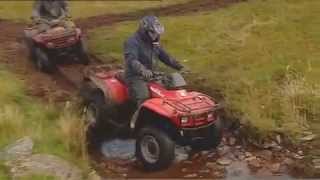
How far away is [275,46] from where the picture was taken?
13.1 m

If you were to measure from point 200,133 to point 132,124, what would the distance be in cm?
86

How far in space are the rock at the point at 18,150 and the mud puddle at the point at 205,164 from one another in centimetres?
104

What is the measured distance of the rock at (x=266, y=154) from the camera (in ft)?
31.5

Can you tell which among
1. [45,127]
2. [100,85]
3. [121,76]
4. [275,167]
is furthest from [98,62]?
[275,167]

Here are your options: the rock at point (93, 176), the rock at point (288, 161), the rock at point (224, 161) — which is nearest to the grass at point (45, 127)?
the rock at point (93, 176)

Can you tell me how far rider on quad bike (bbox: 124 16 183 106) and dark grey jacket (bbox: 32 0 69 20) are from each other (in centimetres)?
434

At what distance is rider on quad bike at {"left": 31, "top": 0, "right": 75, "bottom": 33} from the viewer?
13438 millimetres

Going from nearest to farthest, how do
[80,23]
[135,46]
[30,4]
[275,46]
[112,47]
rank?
[135,46]
[275,46]
[112,47]
[80,23]
[30,4]

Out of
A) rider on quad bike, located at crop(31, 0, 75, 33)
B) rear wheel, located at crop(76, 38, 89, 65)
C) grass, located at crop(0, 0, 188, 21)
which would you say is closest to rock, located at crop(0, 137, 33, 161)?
rear wheel, located at crop(76, 38, 89, 65)

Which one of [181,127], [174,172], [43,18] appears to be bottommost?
[174,172]

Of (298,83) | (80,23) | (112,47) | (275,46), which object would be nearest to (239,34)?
(275,46)

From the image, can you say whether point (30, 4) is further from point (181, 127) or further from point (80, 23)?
point (181, 127)

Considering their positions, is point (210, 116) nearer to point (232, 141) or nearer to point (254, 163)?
point (254, 163)

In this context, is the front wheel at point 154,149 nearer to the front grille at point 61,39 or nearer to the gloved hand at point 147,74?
the gloved hand at point 147,74
